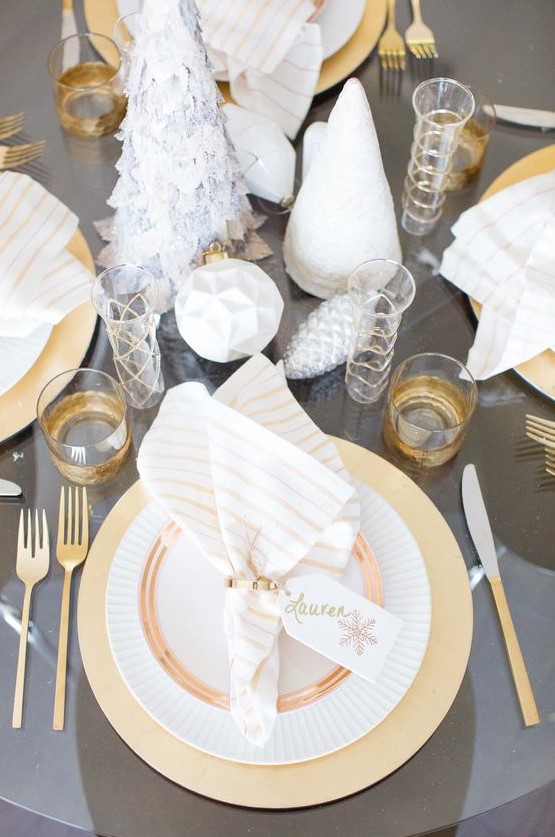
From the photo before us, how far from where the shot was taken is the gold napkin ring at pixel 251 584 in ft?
2.43

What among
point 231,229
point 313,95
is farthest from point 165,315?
point 313,95

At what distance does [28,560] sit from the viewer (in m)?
0.81

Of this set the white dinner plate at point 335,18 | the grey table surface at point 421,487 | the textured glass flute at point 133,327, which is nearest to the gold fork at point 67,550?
the grey table surface at point 421,487

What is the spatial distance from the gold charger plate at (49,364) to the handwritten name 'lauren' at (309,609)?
32cm

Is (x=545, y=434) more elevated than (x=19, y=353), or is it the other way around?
(x=19, y=353)

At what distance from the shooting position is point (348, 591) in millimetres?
747

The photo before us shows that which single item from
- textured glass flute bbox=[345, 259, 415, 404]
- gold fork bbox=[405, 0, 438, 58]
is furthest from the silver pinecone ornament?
gold fork bbox=[405, 0, 438, 58]

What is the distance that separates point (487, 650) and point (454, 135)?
0.52 m

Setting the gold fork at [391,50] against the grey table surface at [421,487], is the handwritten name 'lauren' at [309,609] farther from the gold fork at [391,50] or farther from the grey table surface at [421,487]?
the gold fork at [391,50]

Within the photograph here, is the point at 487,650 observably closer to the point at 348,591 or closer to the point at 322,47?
the point at 348,591

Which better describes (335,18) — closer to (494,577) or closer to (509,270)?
(509,270)

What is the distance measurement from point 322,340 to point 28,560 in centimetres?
34

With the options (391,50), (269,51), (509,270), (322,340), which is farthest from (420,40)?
(322,340)

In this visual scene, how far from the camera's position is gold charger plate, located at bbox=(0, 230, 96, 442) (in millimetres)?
872
